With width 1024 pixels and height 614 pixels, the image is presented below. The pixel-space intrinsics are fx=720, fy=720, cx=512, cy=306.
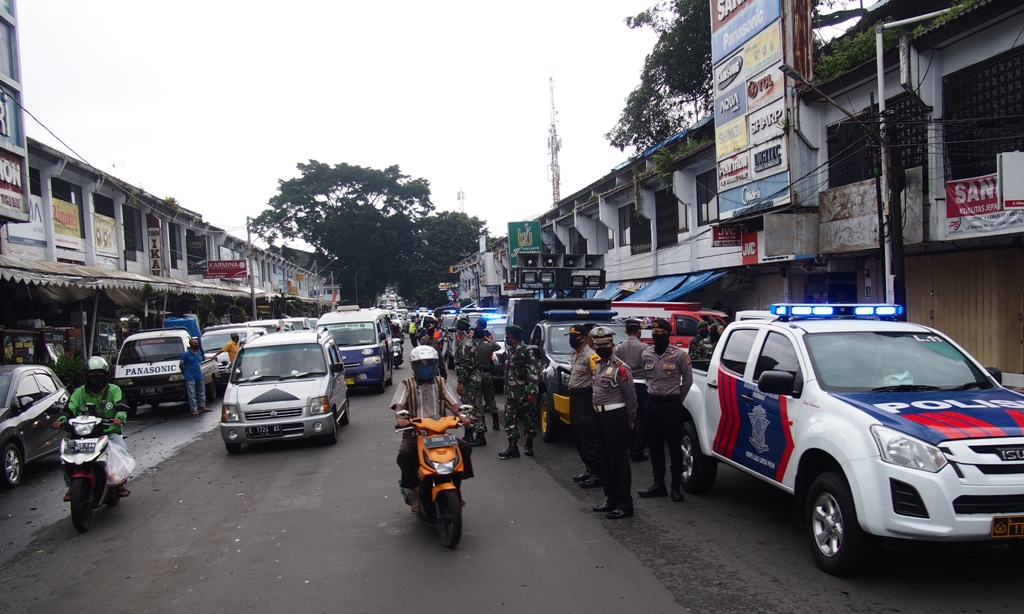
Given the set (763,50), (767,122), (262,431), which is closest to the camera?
(262,431)

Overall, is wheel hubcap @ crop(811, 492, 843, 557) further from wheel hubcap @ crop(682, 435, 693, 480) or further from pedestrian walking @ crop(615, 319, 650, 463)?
pedestrian walking @ crop(615, 319, 650, 463)

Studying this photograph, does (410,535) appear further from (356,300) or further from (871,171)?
→ (356,300)

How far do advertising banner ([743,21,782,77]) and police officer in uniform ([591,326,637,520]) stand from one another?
1410 cm

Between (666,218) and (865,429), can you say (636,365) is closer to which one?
(865,429)

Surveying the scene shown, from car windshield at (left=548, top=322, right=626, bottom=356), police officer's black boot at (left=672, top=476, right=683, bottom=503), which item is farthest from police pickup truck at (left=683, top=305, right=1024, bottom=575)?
car windshield at (left=548, top=322, right=626, bottom=356)

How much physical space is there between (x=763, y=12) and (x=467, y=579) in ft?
57.4

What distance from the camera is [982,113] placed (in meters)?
13.4

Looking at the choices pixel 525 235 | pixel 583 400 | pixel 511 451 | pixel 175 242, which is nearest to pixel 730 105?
pixel 511 451

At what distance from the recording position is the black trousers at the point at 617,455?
691 cm

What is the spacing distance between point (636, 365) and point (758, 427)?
3013 mm

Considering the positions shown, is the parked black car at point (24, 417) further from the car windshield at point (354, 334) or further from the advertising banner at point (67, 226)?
the advertising banner at point (67, 226)

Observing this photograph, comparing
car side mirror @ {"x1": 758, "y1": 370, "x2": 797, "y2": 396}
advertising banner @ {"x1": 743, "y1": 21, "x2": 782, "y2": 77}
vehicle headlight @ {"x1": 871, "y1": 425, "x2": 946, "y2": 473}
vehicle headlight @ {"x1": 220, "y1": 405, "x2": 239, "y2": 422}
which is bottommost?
vehicle headlight @ {"x1": 220, "y1": 405, "x2": 239, "y2": 422}

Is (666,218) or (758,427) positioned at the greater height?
(666,218)

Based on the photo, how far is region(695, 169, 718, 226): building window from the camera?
2353 centimetres
